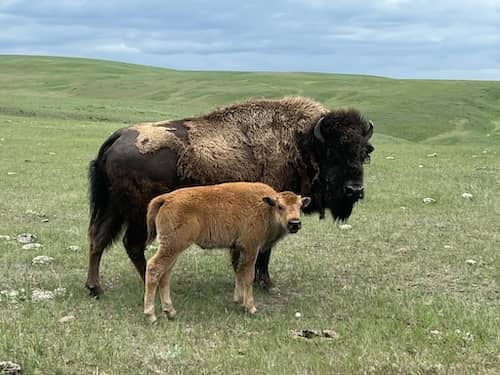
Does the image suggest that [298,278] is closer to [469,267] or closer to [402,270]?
[402,270]

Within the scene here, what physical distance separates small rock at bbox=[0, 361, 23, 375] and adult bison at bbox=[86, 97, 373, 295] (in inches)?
121

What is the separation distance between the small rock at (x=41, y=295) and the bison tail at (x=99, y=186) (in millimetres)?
1127

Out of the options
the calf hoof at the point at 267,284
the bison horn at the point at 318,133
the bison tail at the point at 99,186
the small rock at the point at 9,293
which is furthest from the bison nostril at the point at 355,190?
the small rock at the point at 9,293

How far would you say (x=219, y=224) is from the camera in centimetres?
793

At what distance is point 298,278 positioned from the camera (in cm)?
1002

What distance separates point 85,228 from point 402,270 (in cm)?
570

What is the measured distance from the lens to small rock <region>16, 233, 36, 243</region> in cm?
1154

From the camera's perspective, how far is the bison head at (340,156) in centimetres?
941

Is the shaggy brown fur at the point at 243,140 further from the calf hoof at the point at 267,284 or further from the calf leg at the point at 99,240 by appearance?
the calf hoof at the point at 267,284

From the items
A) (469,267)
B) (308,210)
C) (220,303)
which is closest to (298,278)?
(308,210)

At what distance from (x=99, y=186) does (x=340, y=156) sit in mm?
3086

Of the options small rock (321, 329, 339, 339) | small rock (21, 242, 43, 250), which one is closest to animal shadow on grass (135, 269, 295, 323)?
small rock (321, 329, 339, 339)

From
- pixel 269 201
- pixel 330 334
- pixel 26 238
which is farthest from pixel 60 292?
pixel 330 334

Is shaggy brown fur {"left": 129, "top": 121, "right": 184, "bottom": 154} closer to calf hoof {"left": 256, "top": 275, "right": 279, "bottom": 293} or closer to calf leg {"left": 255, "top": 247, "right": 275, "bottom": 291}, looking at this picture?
calf leg {"left": 255, "top": 247, "right": 275, "bottom": 291}
